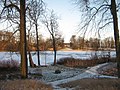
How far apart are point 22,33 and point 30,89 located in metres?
6.56

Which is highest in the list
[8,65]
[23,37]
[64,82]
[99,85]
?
[23,37]

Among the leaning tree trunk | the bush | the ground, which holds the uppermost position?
the leaning tree trunk

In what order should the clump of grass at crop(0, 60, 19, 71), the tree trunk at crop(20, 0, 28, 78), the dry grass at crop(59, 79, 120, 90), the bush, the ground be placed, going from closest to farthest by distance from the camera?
the dry grass at crop(59, 79, 120, 90) → the ground → the tree trunk at crop(20, 0, 28, 78) → the clump of grass at crop(0, 60, 19, 71) → the bush

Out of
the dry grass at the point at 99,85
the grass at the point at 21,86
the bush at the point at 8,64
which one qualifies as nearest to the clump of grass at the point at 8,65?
the bush at the point at 8,64

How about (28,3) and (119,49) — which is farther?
(28,3)

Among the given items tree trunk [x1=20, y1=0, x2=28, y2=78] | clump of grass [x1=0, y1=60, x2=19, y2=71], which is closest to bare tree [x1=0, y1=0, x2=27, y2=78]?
tree trunk [x1=20, y1=0, x2=28, y2=78]

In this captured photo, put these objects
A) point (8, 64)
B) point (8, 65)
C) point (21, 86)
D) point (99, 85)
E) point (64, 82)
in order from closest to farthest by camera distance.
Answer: point (21, 86) < point (99, 85) < point (64, 82) < point (8, 65) < point (8, 64)

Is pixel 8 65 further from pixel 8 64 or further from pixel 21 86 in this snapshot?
pixel 21 86

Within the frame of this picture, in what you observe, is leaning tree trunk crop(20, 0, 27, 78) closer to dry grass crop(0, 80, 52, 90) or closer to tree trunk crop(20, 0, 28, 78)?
tree trunk crop(20, 0, 28, 78)

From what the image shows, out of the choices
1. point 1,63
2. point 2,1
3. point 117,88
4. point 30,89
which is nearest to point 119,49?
point 117,88

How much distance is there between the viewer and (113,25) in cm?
1553

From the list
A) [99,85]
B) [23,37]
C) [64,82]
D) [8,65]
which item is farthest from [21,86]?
[8,65]

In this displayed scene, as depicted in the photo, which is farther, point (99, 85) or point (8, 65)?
point (8, 65)

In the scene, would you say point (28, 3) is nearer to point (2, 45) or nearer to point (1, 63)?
point (2, 45)
